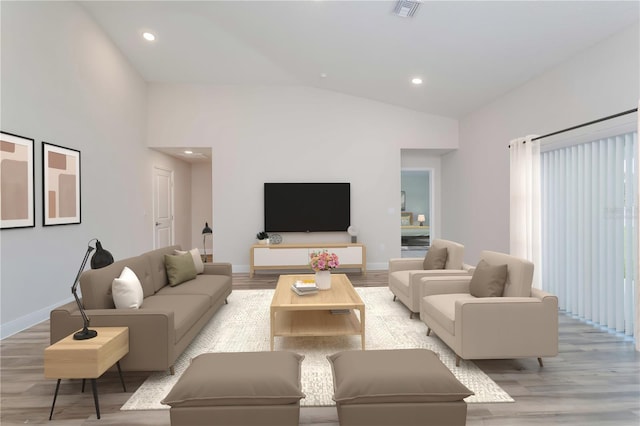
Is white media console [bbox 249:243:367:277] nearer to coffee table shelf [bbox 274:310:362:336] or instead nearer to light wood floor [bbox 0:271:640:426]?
coffee table shelf [bbox 274:310:362:336]

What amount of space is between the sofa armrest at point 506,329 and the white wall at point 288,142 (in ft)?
14.5

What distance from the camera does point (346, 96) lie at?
7004 millimetres

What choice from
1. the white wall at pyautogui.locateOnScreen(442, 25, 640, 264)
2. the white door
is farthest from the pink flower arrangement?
the white door

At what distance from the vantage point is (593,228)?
3.85 metres

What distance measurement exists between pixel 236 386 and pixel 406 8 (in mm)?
3980

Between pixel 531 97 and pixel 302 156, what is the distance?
3.92 metres

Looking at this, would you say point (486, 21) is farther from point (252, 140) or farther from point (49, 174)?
point (49, 174)

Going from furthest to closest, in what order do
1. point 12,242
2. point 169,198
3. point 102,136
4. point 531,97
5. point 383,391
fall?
point 169,198
point 102,136
point 531,97
point 12,242
point 383,391

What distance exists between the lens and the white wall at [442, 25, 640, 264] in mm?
3383

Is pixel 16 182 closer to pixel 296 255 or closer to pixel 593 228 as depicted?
pixel 296 255

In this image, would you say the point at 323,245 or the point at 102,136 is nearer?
the point at 102,136

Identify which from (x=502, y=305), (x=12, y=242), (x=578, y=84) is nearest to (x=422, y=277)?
(x=502, y=305)

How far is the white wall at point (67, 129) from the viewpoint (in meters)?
3.79

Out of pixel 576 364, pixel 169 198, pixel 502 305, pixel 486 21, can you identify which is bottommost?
pixel 576 364
